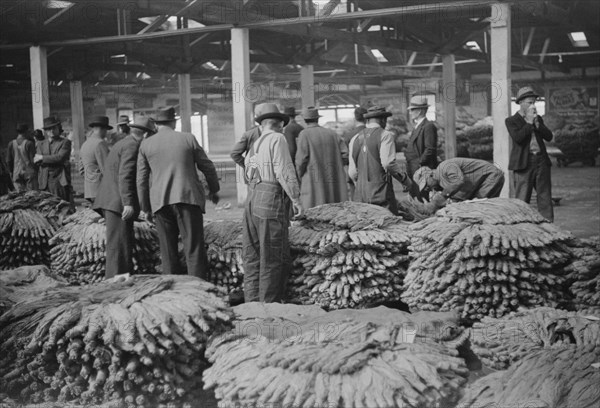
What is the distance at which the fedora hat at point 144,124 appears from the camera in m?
7.26

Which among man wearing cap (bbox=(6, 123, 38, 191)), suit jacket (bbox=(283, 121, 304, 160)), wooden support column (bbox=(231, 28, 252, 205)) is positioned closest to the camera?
suit jacket (bbox=(283, 121, 304, 160))

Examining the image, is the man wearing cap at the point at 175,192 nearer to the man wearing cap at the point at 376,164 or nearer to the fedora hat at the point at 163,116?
the fedora hat at the point at 163,116

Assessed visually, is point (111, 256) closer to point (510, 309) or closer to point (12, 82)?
point (510, 309)

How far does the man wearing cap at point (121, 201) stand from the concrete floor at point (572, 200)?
541 cm

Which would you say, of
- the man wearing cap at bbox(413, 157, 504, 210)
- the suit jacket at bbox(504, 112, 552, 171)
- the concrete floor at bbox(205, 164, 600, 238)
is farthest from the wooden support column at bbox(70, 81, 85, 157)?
the man wearing cap at bbox(413, 157, 504, 210)

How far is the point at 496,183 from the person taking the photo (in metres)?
7.43

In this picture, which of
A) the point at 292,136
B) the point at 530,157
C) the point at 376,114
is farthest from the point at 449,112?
the point at 376,114

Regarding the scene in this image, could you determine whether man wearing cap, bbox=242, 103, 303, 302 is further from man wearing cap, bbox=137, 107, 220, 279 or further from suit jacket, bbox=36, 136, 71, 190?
suit jacket, bbox=36, 136, 71, 190

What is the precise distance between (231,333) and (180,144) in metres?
3.25

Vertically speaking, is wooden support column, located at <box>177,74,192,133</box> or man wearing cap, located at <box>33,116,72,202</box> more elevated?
wooden support column, located at <box>177,74,192,133</box>

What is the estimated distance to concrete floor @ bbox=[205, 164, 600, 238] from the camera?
1073 centimetres

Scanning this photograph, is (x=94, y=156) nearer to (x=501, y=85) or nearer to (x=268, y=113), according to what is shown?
(x=268, y=113)

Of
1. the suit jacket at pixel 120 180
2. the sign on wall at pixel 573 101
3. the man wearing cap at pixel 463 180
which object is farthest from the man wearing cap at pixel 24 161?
the sign on wall at pixel 573 101

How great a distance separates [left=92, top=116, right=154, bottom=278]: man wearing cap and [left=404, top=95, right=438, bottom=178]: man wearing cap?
139 inches
